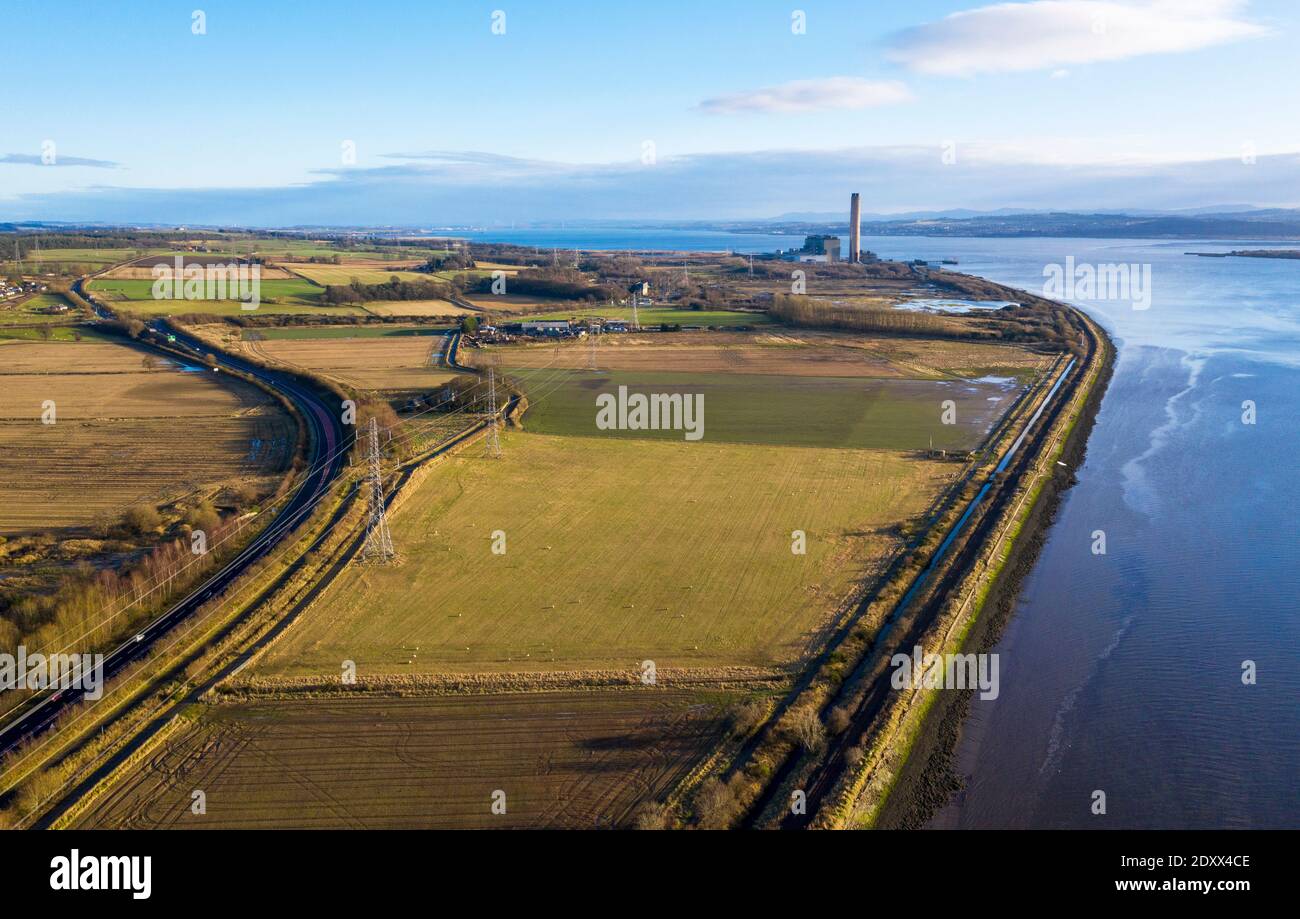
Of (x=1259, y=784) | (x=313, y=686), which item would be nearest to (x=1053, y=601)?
(x=1259, y=784)

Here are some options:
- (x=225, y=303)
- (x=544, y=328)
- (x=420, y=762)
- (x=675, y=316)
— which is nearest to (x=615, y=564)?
(x=420, y=762)

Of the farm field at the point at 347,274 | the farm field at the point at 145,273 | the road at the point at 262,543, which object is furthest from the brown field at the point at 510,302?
the road at the point at 262,543

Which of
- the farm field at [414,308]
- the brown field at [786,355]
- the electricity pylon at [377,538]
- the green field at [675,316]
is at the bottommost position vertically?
the electricity pylon at [377,538]

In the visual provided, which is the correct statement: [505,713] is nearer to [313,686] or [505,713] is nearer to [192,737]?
[313,686]

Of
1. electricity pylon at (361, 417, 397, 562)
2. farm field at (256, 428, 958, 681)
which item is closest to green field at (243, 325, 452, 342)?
farm field at (256, 428, 958, 681)

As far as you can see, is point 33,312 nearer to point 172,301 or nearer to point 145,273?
point 172,301

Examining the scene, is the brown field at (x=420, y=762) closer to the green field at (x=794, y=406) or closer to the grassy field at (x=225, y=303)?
the green field at (x=794, y=406)
